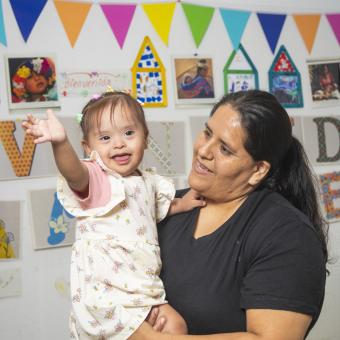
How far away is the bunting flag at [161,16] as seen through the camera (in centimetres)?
238

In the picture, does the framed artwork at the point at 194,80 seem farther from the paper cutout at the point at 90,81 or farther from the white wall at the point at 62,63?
the paper cutout at the point at 90,81

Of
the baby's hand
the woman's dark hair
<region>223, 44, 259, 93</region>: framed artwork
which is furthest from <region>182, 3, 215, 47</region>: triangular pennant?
the baby's hand

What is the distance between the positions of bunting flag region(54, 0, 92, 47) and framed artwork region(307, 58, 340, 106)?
136 centimetres

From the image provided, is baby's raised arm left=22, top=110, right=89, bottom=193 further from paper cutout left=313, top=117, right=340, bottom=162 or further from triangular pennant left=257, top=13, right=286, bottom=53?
paper cutout left=313, top=117, right=340, bottom=162

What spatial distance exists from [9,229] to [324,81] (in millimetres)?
1972

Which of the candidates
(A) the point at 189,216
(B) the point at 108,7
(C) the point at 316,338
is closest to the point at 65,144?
(A) the point at 189,216

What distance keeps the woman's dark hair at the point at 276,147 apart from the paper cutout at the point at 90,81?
1.03 metres

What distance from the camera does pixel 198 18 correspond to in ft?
8.17

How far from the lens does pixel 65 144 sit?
1.08 m

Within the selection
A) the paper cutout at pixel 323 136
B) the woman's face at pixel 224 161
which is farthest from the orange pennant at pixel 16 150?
the paper cutout at pixel 323 136

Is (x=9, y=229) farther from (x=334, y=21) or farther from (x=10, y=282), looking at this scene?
(x=334, y=21)

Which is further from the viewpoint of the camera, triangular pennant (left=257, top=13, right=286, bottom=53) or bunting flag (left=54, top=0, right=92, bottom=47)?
triangular pennant (left=257, top=13, right=286, bottom=53)

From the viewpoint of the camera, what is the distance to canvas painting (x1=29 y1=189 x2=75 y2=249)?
86.1 inches

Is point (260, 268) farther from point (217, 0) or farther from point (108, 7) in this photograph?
point (217, 0)
